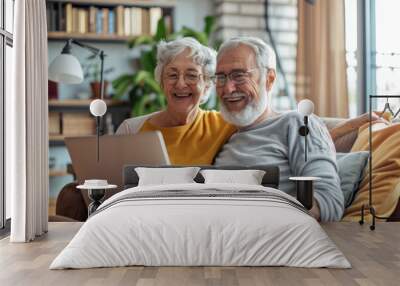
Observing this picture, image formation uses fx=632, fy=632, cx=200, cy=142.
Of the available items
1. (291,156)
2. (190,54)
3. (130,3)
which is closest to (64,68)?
(130,3)

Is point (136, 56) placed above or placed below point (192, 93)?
above

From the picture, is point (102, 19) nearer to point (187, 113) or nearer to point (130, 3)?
point (130, 3)

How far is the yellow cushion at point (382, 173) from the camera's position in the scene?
5.91m

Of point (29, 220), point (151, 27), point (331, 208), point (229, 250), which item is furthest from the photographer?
point (151, 27)

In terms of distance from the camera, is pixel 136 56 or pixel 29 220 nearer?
pixel 29 220

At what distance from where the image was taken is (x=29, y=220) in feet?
16.1

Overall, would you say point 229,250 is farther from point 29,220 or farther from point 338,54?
point 338,54

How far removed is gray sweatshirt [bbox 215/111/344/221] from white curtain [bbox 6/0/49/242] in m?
1.72

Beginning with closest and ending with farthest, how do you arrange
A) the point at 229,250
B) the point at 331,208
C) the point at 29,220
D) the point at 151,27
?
1. the point at 229,250
2. the point at 29,220
3. the point at 331,208
4. the point at 151,27

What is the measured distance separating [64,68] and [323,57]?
2552mm

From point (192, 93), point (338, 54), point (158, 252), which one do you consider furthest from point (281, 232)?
point (338, 54)

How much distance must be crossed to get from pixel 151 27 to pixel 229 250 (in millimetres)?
3267

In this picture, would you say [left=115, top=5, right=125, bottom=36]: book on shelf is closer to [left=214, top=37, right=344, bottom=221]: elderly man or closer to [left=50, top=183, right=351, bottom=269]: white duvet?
[left=214, top=37, right=344, bottom=221]: elderly man

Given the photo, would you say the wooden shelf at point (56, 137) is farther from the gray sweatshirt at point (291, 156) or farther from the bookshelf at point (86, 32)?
the gray sweatshirt at point (291, 156)
